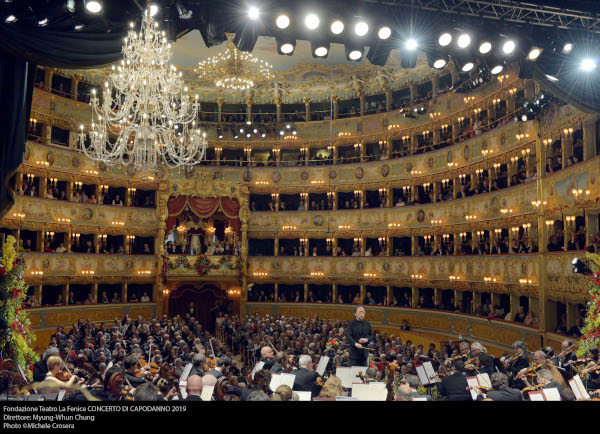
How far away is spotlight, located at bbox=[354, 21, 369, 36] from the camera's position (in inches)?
373

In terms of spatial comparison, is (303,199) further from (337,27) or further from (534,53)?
(337,27)

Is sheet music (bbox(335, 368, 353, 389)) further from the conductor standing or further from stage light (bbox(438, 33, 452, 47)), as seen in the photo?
stage light (bbox(438, 33, 452, 47))

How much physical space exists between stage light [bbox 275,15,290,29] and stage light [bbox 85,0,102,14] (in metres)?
3.08

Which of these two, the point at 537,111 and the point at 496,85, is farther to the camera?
the point at 496,85

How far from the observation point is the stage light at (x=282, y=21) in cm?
934

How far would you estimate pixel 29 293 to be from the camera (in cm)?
2380

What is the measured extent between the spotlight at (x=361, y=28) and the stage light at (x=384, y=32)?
30cm

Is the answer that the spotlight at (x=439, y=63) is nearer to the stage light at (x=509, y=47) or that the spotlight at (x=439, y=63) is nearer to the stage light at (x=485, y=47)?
the stage light at (x=485, y=47)

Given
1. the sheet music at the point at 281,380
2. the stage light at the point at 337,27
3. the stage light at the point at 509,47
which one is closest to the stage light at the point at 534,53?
the stage light at the point at 509,47

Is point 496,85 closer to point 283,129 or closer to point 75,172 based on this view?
point 283,129

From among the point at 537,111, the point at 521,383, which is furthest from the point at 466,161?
the point at 521,383
